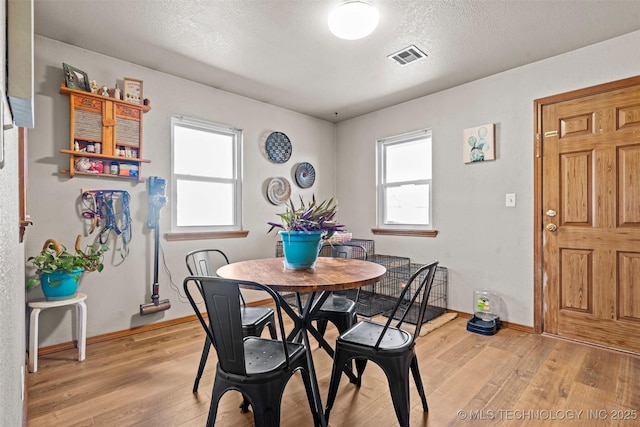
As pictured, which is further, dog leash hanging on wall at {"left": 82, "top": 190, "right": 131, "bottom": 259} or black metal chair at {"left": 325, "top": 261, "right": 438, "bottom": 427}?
dog leash hanging on wall at {"left": 82, "top": 190, "right": 131, "bottom": 259}

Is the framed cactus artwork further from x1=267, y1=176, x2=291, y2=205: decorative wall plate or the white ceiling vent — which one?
x1=267, y1=176, x2=291, y2=205: decorative wall plate

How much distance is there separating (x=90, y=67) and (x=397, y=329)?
10.2ft

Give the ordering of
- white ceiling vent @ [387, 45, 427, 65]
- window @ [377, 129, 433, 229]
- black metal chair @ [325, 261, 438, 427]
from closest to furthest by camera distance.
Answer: black metal chair @ [325, 261, 438, 427]
white ceiling vent @ [387, 45, 427, 65]
window @ [377, 129, 433, 229]

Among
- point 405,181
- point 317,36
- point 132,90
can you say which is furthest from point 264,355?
point 405,181

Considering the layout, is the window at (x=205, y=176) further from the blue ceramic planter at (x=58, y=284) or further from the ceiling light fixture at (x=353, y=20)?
the ceiling light fixture at (x=353, y=20)

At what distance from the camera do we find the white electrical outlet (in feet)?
10.00

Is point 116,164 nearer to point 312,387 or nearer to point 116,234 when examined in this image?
point 116,234

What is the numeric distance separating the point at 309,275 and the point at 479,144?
249 cm

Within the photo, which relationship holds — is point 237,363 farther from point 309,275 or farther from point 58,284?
point 58,284

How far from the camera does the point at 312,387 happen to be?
1.57 metres

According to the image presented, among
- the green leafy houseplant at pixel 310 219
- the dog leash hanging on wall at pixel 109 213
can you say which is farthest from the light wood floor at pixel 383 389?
the green leafy houseplant at pixel 310 219

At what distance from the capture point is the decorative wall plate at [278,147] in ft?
12.9

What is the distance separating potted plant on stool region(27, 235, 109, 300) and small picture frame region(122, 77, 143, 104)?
1.30 meters

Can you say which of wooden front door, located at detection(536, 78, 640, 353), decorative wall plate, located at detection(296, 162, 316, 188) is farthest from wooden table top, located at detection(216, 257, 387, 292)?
decorative wall plate, located at detection(296, 162, 316, 188)
